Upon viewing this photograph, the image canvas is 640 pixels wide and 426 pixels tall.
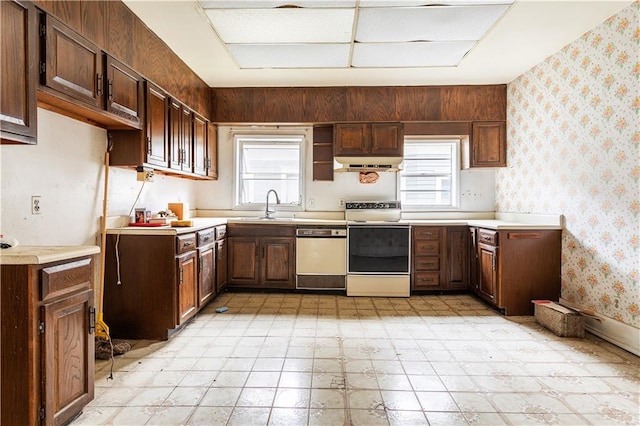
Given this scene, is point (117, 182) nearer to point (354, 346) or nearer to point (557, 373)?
point (354, 346)

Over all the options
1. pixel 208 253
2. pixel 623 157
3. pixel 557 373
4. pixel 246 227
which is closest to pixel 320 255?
pixel 246 227

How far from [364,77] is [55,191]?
321cm

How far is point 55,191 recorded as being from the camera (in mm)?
2346

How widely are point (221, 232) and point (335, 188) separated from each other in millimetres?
1663

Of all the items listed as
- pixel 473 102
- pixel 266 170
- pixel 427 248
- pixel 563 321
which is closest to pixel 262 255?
pixel 266 170

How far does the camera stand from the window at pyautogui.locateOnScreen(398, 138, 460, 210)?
4.86 m

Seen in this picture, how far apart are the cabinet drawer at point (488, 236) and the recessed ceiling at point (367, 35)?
1.78 m

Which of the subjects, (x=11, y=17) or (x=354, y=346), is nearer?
(x=11, y=17)

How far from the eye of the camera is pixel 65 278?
5.58 ft

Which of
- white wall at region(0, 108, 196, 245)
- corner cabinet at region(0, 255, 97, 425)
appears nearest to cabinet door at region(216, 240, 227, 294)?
white wall at region(0, 108, 196, 245)

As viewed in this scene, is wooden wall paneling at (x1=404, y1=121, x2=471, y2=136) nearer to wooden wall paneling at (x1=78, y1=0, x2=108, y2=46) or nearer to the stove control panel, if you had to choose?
the stove control panel

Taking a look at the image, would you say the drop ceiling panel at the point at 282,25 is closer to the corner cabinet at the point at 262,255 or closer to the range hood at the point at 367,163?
the range hood at the point at 367,163

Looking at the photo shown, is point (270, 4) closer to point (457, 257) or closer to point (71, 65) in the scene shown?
point (71, 65)

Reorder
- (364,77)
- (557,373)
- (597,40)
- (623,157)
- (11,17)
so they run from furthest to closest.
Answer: (364,77) < (597,40) < (623,157) < (557,373) < (11,17)
